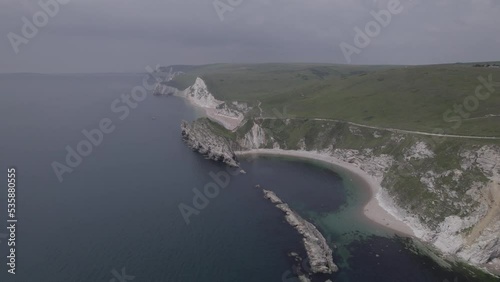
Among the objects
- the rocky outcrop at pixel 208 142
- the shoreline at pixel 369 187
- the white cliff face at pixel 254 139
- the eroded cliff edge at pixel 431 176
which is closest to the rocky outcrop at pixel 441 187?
the eroded cliff edge at pixel 431 176

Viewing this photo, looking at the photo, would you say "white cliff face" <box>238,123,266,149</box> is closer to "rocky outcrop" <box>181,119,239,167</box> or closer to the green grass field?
"rocky outcrop" <box>181,119,239,167</box>

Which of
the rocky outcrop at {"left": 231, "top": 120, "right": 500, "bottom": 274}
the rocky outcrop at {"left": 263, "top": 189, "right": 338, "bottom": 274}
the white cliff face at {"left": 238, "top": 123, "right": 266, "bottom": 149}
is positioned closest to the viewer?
the rocky outcrop at {"left": 263, "top": 189, "right": 338, "bottom": 274}

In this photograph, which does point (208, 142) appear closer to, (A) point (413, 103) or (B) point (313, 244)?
(B) point (313, 244)

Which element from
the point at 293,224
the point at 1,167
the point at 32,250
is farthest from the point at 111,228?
the point at 1,167

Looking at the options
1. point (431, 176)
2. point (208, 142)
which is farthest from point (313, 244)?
point (208, 142)

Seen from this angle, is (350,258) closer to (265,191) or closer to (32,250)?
(265,191)

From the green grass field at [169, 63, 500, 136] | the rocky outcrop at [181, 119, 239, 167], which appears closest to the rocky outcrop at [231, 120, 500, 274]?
the green grass field at [169, 63, 500, 136]
